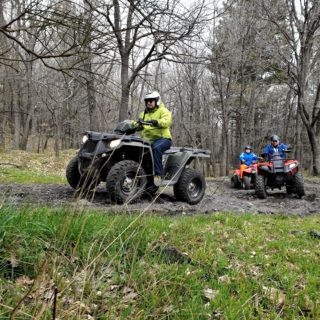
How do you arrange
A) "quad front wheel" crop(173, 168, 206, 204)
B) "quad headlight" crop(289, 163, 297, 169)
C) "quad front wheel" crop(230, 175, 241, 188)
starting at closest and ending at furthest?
"quad front wheel" crop(173, 168, 206, 204), "quad headlight" crop(289, 163, 297, 169), "quad front wheel" crop(230, 175, 241, 188)

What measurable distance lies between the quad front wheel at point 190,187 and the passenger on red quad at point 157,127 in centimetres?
48

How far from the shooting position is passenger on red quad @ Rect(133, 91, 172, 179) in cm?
→ 666

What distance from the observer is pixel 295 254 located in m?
3.99

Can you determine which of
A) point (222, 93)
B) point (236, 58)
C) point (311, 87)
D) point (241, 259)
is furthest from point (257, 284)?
point (311, 87)

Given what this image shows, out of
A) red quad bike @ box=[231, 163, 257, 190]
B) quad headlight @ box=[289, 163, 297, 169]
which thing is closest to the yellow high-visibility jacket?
quad headlight @ box=[289, 163, 297, 169]

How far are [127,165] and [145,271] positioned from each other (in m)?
3.41

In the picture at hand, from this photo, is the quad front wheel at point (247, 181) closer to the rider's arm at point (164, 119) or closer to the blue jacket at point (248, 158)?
the blue jacket at point (248, 158)

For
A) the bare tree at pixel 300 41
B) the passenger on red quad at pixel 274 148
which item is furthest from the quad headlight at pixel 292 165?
the bare tree at pixel 300 41

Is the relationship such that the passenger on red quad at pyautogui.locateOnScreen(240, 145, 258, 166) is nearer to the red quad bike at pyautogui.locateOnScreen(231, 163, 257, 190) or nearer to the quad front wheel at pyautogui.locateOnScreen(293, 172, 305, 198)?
the red quad bike at pyautogui.locateOnScreen(231, 163, 257, 190)

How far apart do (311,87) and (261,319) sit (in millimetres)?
30491

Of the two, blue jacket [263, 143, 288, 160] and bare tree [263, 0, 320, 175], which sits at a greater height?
bare tree [263, 0, 320, 175]

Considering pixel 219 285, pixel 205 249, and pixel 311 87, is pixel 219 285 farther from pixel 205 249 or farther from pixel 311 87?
pixel 311 87

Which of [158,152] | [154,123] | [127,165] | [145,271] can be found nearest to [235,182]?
[158,152]

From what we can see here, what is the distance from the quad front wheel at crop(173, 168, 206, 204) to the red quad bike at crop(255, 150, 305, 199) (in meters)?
2.25
